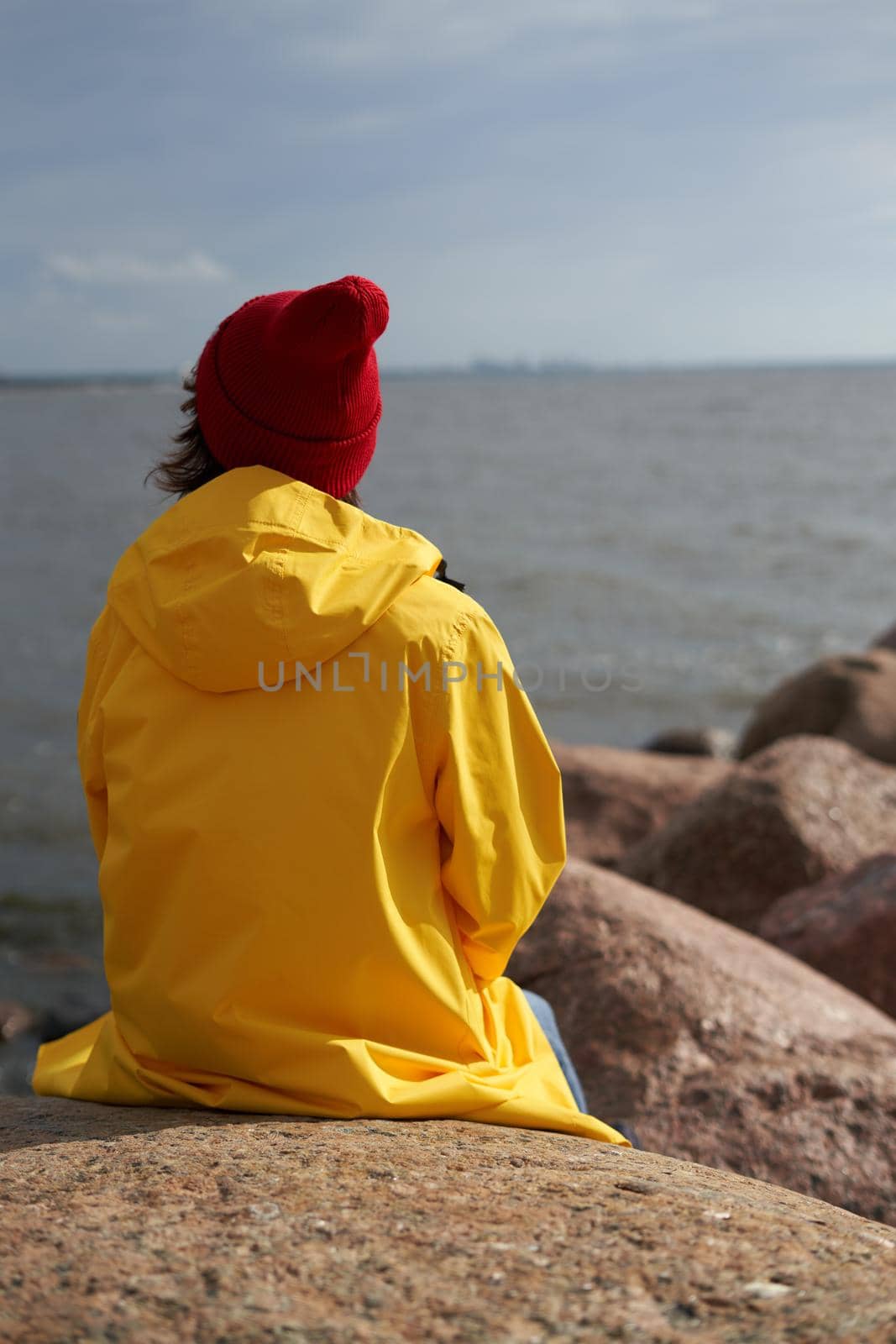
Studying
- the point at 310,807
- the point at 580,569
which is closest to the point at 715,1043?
the point at 310,807

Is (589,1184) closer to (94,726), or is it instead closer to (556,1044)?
(556,1044)

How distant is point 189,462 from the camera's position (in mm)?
2408

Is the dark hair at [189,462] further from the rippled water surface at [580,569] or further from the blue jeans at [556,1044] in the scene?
the blue jeans at [556,1044]

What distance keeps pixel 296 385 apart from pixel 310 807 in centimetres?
72

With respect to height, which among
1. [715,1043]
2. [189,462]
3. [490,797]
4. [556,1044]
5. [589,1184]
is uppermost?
[189,462]

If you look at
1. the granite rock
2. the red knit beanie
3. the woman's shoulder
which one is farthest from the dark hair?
the granite rock

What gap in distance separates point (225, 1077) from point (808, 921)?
3006 millimetres

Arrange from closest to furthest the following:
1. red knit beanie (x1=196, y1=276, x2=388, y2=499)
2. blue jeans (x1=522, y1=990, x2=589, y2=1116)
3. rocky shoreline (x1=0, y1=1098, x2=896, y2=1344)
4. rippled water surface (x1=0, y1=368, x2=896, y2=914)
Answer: rocky shoreline (x1=0, y1=1098, x2=896, y2=1344) → red knit beanie (x1=196, y1=276, x2=388, y2=499) → blue jeans (x1=522, y1=990, x2=589, y2=1116) → rippled water surface (x1=0, y1=368, x2=896, y2=914)

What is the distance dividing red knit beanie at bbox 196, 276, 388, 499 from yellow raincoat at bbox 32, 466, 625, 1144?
104 millimetres

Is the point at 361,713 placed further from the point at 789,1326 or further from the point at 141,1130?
the point at 789,1326

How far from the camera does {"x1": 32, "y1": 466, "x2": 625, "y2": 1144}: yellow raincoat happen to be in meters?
2.06

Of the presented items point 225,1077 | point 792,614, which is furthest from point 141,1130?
point 792,614

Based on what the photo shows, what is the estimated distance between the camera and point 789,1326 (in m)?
1.50

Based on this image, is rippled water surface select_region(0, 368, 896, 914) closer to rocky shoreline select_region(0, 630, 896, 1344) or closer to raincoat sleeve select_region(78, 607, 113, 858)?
raincoat sleeve select_region(78, 607, 113, 858)
